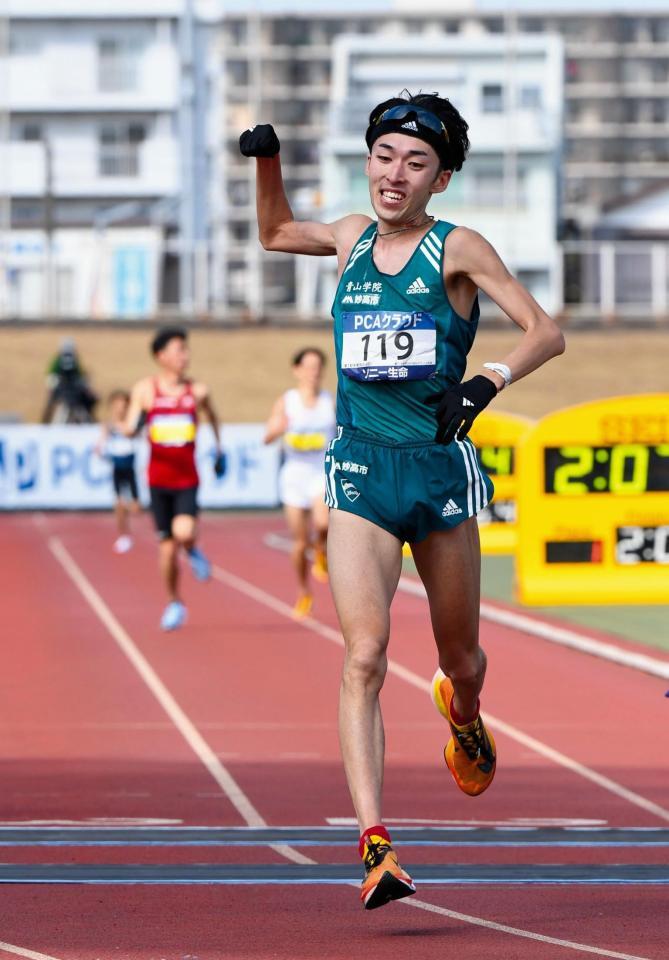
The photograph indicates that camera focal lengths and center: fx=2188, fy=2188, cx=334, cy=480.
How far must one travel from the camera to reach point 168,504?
15.8m

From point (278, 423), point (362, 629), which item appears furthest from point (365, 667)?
point (278, 423)

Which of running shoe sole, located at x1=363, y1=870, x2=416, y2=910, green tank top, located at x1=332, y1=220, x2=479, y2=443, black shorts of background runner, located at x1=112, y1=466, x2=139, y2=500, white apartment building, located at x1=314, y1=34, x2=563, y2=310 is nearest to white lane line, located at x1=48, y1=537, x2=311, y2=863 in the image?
running shoe sole, located at x1=363, y1=870, x2=416, y2=910

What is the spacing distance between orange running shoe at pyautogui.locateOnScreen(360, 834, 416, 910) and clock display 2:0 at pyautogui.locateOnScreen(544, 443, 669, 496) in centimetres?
1251

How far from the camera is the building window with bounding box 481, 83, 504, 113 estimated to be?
7331cm

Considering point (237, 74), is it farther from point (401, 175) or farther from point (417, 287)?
point (417, 287)

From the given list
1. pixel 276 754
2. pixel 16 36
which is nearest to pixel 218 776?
pixel 276 754

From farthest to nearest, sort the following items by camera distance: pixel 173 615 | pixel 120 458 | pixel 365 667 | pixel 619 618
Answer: pixel 120 458, pixel 619 618, pixel 173 615, pixel 365 667

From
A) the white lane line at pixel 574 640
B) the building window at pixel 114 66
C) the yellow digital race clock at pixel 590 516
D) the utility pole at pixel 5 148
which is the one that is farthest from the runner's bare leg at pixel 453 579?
the building window at pixel 114 66

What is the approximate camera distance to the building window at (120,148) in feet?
242

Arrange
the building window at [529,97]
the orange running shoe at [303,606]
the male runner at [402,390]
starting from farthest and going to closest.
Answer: the building window at [529,97], the orange running shoe at [303,606], the male runner at [402,390]

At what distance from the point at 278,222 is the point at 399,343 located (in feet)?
2.52

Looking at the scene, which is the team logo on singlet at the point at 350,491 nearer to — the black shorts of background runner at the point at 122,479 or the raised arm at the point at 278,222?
the raised arm at the point at 278,222

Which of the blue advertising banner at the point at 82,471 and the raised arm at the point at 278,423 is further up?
the raised arm at the point at 278,423

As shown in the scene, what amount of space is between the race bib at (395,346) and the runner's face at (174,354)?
9.00 meters
